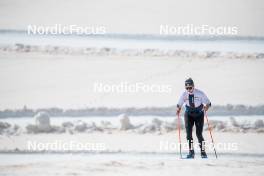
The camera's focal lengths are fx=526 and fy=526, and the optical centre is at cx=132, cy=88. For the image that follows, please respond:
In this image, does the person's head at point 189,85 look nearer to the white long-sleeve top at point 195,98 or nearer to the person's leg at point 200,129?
the white long-sleeve top at point 195,98

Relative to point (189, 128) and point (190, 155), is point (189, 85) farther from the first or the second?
point (190, 155)

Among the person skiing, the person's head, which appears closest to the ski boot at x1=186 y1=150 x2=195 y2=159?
the person skiing

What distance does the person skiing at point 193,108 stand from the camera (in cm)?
334

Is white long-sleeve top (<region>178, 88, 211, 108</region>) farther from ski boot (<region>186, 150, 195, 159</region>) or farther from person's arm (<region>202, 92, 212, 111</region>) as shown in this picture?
ski boot (<region>186, 150, 195, 159</region>)

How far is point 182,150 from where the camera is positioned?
3346mm

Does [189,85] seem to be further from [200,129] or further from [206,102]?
[200,129]

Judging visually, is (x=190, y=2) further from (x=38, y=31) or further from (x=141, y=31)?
(x=38, y=31)

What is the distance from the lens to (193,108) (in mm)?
3344

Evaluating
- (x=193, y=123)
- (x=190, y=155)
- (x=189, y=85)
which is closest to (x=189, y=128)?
(x=193, y=123)

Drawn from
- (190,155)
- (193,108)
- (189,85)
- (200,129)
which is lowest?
(190,155)

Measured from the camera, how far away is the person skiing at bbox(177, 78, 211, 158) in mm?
3338

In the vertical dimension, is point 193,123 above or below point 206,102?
below

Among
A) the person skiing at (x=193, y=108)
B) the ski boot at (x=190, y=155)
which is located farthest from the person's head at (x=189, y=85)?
the ski boot at (x=190, y=155)

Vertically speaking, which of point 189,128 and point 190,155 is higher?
point 189,128
